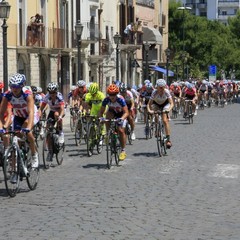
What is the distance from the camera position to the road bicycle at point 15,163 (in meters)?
12.0

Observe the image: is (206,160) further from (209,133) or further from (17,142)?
(209,133)

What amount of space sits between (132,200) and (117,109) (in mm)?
5355

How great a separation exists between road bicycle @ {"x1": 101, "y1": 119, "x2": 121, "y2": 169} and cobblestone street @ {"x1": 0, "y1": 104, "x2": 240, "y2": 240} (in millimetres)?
228

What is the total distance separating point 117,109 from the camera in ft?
56.2

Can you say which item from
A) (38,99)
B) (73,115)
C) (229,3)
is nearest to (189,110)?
(73,115)

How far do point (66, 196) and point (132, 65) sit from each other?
173ft

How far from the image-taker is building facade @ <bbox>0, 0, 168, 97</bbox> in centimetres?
3984

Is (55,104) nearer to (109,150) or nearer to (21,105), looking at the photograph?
(109,150)

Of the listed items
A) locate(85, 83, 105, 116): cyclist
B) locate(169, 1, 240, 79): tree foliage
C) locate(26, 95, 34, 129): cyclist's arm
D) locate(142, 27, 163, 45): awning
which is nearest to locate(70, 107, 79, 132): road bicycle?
locate(85, 83, 105, 116): cyclist

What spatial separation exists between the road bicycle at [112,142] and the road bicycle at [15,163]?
3269 mm

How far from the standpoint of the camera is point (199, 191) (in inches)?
513

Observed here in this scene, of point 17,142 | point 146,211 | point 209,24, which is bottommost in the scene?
point 146,211

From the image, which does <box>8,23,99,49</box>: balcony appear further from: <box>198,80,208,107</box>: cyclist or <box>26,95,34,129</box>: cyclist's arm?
<box>26,95,34,129</box>: cyclist's arm

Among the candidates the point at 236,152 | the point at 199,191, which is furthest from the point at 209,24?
the point at 199,191
